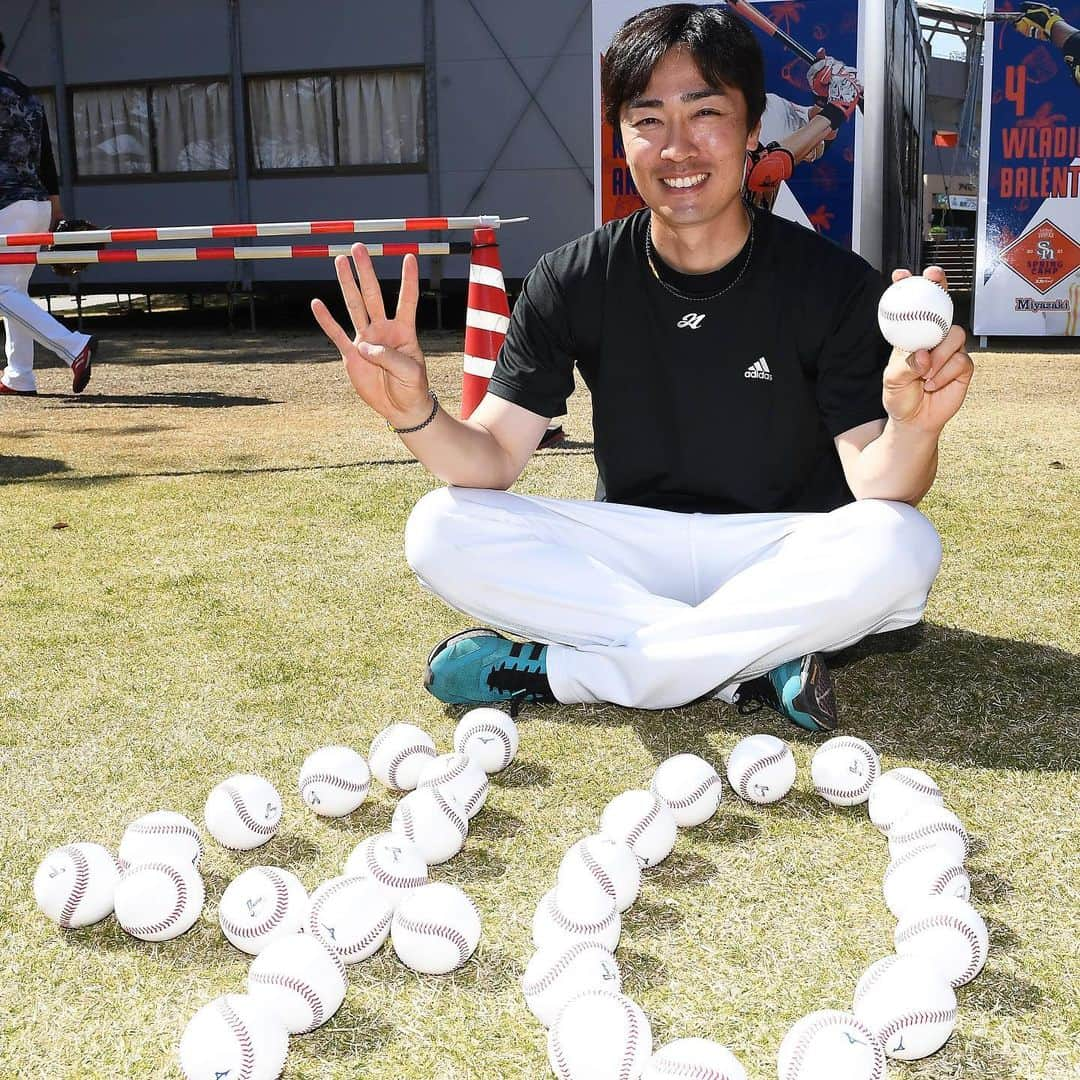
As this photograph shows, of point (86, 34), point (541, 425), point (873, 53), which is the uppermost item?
point (86, 34)

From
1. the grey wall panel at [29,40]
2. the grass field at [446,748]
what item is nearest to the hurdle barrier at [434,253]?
the grass field at [446,748]

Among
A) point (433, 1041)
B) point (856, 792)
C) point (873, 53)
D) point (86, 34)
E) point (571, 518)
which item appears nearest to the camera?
point (433, 1041)

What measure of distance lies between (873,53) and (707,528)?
413 inches

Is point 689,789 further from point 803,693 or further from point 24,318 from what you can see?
point 24,318

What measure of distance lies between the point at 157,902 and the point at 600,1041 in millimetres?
927

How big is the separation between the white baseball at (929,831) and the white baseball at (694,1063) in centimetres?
75

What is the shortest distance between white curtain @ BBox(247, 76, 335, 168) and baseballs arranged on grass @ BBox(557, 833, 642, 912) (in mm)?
14765

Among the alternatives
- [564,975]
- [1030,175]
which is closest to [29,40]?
[1030,175]

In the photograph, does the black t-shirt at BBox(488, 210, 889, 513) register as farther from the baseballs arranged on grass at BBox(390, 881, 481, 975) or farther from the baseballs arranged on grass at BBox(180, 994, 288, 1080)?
the baseballs arranged on grass at BBox(180, 994, 288, 1080)

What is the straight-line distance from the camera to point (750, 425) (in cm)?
330

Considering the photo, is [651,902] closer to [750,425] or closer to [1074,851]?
[1074,851]

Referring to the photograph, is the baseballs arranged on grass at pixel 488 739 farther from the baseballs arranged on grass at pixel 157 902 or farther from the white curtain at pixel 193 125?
the white curtain at pixel 193 125

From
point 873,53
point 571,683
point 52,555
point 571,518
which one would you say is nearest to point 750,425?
point 571,518

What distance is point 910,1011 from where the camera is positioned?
1.83m
